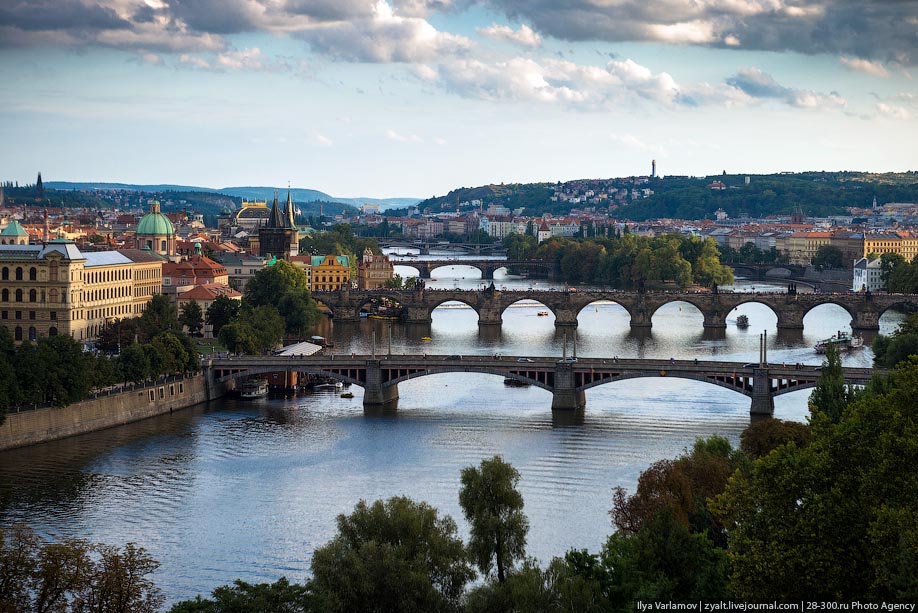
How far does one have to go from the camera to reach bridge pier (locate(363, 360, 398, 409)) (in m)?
43.5

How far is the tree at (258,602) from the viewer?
65.9 ft

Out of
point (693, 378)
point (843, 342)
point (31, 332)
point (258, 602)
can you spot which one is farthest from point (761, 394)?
point (31, 332)

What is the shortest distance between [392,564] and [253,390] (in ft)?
83.5

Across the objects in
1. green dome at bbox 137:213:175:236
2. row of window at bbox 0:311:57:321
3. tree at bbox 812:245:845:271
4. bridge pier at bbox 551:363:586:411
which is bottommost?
bridge pier at bbox 551:363:586:411

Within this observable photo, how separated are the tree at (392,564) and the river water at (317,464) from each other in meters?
4.34

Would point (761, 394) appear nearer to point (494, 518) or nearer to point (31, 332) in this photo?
point (494, 518)

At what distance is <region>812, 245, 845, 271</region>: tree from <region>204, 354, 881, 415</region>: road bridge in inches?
2660

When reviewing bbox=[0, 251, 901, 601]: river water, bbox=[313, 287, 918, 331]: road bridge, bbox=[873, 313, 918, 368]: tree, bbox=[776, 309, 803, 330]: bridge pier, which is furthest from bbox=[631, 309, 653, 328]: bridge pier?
bbox=[873, 313, 918, 368]: tree

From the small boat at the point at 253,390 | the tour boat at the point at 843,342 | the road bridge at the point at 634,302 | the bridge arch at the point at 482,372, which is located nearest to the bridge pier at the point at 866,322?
the road bridge at the point at 634,302

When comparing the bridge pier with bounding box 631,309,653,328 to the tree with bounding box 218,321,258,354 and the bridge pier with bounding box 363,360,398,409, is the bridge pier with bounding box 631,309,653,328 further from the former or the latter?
the bridge pier with bounding box 363,360,398,409

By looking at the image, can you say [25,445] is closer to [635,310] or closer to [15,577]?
[15,577]

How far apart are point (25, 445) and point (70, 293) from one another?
49.2 ft

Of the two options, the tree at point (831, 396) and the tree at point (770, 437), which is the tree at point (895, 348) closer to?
the tree at point (831, 396)

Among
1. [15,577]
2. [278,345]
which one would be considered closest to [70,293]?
[278,345]
